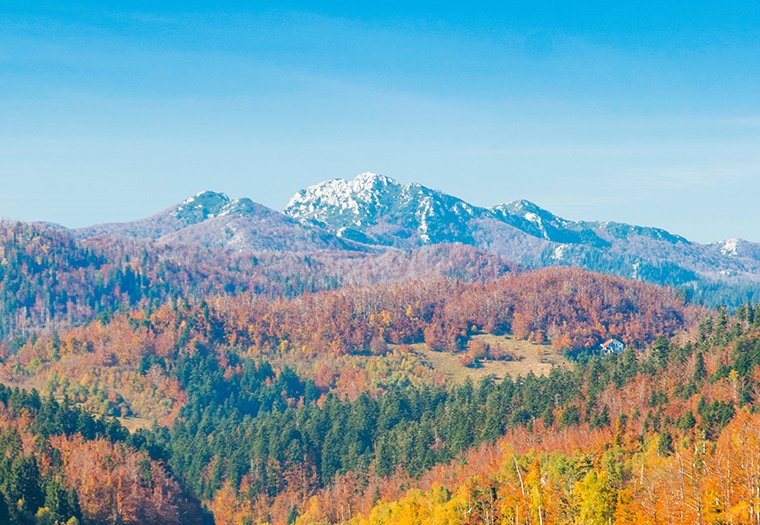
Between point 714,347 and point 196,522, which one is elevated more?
point 714,347

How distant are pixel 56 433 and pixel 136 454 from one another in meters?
20.2

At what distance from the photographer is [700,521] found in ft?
186

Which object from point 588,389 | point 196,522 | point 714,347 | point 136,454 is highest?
point 714,347

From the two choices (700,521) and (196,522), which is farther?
(196,522)

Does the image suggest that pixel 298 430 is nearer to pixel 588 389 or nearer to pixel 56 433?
pixel 56 433

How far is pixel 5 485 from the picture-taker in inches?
4353

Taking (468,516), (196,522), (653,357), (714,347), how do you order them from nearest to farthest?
(468,516) < (196,522) < (714,347) < (653,357)

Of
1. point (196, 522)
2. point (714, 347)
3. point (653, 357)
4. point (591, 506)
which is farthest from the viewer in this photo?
point (653, 357)

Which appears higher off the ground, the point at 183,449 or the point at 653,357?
the point at 653,357

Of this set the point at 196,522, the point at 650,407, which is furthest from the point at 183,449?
the point at 650,407

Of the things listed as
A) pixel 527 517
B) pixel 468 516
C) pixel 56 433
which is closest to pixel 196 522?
pixel 56 433

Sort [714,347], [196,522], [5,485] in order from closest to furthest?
[5,485]
[196,522]
[714,347]

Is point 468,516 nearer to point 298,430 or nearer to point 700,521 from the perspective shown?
point 700,521

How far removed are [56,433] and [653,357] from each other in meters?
142
